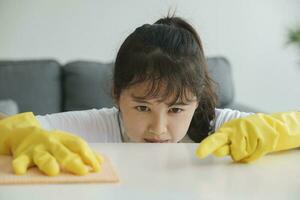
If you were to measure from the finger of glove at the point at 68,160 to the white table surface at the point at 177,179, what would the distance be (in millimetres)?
23

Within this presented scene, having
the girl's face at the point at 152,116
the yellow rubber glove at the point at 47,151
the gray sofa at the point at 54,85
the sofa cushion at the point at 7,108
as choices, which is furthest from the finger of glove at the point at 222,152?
the gray sofa at the point at 54,85

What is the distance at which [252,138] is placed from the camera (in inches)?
24.2

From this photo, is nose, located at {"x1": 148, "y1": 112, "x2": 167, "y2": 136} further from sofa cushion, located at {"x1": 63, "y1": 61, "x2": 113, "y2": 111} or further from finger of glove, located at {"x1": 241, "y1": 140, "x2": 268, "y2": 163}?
sofa cushion, located at {"x1": 63, "y1": 61, "x2": 113, "y2": 111}

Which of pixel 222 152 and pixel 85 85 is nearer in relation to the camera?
pixel 222 152

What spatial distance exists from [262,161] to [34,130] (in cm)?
26

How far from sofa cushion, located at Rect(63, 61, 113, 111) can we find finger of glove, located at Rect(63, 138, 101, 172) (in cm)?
145

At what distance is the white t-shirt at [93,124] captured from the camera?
41.4 inches

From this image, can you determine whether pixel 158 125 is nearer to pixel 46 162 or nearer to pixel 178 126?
pixel 178 126

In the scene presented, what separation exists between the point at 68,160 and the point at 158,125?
357mm

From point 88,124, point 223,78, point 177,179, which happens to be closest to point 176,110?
point 88,124

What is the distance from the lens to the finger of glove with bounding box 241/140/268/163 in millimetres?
589

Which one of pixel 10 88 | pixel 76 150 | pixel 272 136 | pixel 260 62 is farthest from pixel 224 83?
pixel 76 150

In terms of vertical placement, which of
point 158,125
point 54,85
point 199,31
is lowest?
point 54,85

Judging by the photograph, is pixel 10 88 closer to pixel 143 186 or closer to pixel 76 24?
pixel 76 24
